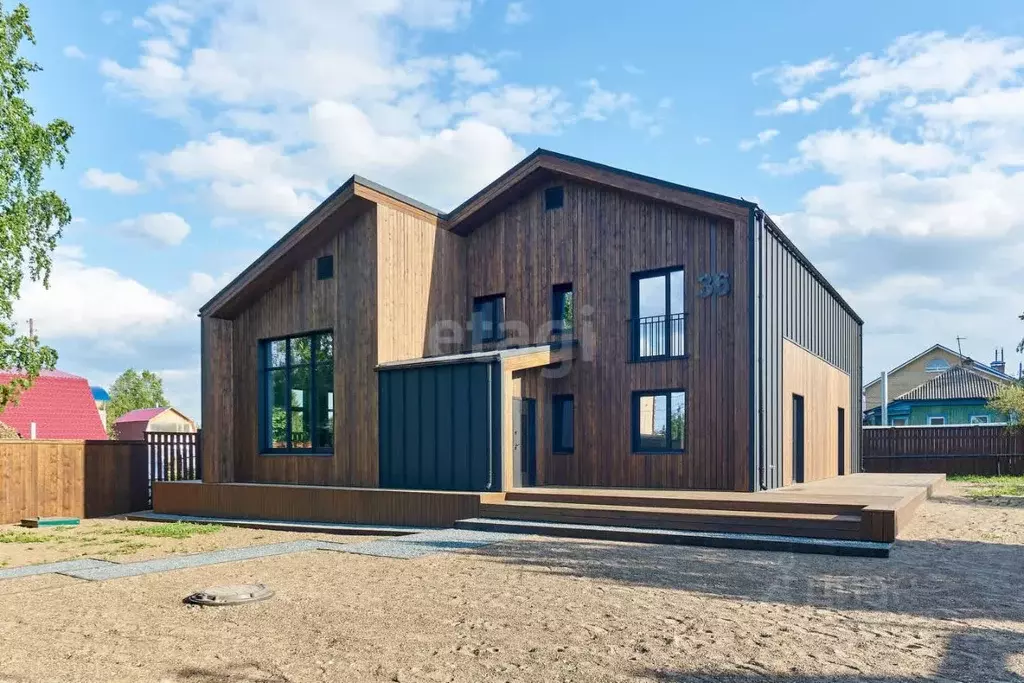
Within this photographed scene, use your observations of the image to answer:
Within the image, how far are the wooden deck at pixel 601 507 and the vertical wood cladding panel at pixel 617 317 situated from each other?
3.48 ft

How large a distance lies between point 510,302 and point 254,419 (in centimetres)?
613

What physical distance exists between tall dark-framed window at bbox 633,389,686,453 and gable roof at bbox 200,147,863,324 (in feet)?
11.6

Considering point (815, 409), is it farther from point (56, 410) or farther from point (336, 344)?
point (56, 410)

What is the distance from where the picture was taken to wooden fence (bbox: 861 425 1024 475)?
84.4 feet

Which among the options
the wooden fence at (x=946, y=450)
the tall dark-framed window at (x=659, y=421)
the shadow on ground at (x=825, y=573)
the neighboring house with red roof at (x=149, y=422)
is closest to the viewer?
the shadow on ground at (x=825, y=573)

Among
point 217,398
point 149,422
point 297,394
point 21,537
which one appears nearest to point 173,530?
point 21,537

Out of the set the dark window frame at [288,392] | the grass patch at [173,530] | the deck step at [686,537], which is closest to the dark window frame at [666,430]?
the deck step at [686,537]

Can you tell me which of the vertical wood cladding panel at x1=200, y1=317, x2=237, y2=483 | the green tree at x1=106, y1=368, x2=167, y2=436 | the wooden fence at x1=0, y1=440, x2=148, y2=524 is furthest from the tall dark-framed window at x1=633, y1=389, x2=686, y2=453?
the green tree at x1=106, y1=368, x2=167, y2=436

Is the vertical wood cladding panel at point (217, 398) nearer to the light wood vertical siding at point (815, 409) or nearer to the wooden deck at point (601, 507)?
the wooden deck at point (601, 507)

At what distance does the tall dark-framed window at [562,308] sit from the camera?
16062 millimetres

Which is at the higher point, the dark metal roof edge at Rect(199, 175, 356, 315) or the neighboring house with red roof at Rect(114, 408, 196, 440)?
the dark metal roof edge at Rect(199, 175, 356, 315)

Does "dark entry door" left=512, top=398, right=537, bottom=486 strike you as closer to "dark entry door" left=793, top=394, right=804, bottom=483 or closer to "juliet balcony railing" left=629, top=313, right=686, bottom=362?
"juliet balcony railing" left=629, top=313, right=686, bottom=362

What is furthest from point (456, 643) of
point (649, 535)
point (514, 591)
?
point (649, 535)

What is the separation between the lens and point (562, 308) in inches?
644
